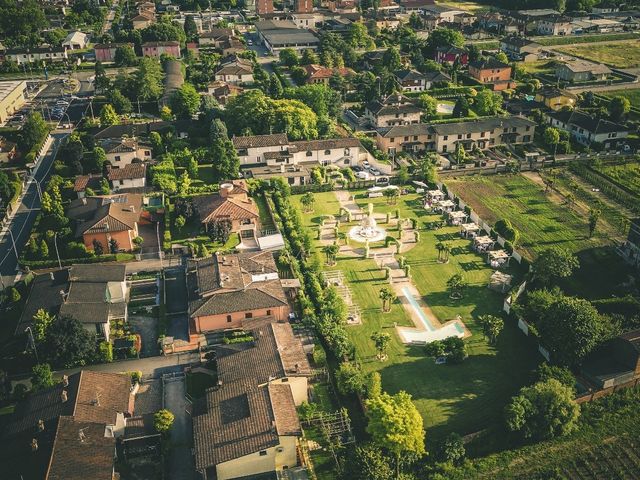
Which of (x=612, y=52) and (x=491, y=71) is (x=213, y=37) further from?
(x=612, y=52)

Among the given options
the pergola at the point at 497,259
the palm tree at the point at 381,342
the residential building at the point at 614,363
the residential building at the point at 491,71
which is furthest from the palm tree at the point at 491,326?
the residential building at the point at 491,71

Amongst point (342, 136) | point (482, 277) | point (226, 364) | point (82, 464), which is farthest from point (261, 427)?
point (342, 136)

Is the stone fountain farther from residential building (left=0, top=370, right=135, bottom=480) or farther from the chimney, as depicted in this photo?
Answer: residential building (left=0, top=370, right=135, bottom=480)

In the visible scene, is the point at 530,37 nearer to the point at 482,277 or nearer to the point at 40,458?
the point at 482,277

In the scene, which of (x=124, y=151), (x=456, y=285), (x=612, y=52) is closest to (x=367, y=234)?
(x=456, y=285)

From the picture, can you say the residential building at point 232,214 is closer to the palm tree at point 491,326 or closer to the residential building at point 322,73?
the palm tree at point 491,326

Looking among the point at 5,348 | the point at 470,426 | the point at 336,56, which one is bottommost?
the point at 470,426

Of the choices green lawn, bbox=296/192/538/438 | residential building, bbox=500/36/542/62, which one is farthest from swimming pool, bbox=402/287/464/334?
residential building, bbox=500/36/542/62
